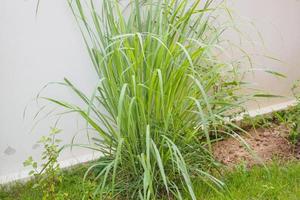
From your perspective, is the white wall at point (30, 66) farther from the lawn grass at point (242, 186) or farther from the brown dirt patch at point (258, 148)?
the brown dirt patch at point (258, 148)

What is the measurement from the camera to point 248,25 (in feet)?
10.8

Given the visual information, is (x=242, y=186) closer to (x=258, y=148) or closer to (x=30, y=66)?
(x=258, y=148)

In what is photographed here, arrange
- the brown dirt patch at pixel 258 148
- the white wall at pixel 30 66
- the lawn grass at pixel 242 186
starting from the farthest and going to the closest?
1. the brown dirt patch at pixel 258 148
2. the white wall at pixel 30 66
3. the lawn grass at pixel 242 186

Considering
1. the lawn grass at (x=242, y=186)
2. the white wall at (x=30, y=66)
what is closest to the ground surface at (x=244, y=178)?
the lawn grass at (x=242, y=186)

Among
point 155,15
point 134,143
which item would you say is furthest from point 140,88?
point 155,15

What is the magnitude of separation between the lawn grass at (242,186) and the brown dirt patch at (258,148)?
0.14 meters

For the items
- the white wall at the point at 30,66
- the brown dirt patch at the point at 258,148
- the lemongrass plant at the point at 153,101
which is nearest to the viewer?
the lemongrass plant at the point at 153,101

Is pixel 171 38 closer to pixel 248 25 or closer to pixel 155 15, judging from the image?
A: pixel 155 15

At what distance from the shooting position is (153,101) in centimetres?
210

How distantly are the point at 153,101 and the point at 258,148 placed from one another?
1.08m

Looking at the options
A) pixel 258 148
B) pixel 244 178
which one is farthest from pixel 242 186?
pixel 258 148

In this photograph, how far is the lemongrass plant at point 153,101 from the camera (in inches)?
79.8

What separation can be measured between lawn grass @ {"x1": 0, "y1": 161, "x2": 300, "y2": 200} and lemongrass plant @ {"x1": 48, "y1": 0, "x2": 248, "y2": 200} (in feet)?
0.28

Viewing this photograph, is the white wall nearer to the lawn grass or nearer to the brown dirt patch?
the lawn grass
